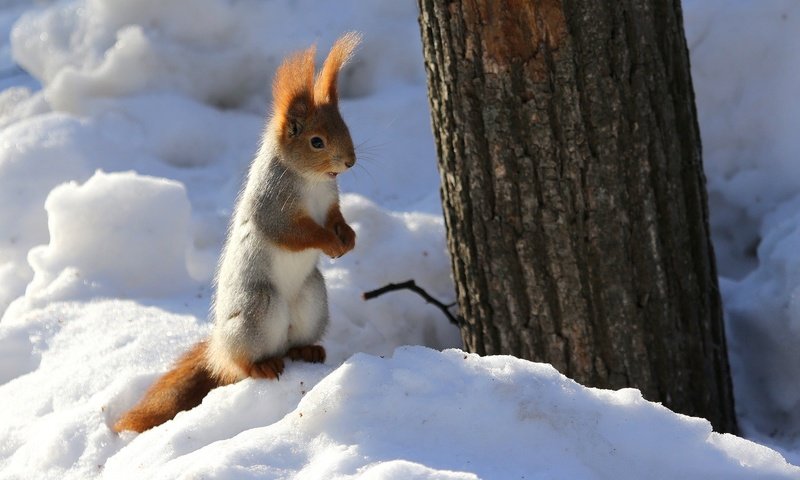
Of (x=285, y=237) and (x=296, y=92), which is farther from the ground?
(x=296, y=92)

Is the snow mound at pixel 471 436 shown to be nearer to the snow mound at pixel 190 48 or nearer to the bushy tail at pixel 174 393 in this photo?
the bushy tail at pixel 174 393

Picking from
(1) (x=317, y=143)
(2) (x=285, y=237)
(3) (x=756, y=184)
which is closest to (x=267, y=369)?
(2) (x=285, y=237)

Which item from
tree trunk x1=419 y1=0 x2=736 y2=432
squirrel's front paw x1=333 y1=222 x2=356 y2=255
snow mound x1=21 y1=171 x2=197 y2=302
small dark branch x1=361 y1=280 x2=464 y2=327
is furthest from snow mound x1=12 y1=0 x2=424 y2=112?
squirrel's front paw x1=333 y1=222 x2=356 y2=255

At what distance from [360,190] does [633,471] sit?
2.61m

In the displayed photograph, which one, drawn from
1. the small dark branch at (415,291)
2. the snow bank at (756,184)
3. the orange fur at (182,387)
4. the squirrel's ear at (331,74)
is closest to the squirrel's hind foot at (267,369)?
the orange fur at (182,387)

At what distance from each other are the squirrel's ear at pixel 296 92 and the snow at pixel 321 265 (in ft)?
2.09

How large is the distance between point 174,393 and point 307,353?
406 millimetres

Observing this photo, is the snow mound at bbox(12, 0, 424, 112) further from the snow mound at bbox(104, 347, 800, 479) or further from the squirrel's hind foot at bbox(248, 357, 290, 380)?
the snow mound at bbox(104, 347, 800, 479)

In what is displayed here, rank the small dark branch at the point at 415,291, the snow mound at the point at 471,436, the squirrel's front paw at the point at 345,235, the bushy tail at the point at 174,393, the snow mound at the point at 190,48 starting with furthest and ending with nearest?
the snow mound at the point at 190,48
the small dark branch at the point at 415,291
the bushy tail at the point at 174,393
the squirrel's front paw at the point at 345,235
the snow mound at the point at 471,436

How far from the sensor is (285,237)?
2.73m

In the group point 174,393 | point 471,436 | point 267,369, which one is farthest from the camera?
point 174,393

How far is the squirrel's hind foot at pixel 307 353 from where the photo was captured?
2838 millimetres

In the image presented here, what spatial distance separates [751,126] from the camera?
397 cm

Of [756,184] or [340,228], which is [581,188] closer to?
[340,228]
